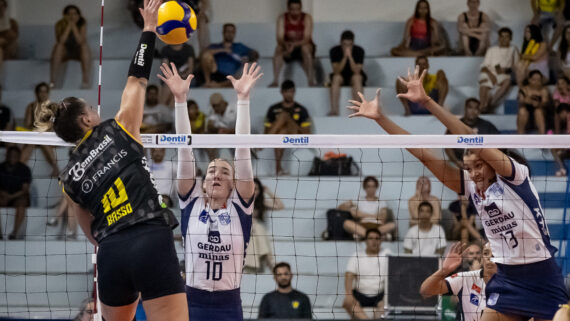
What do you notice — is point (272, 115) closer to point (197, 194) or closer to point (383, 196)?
point (383, 196)

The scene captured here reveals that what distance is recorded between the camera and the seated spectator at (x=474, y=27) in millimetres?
14180

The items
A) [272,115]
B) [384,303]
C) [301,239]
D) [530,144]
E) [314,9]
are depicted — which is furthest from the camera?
[314,9]

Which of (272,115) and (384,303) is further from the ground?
(272,115)

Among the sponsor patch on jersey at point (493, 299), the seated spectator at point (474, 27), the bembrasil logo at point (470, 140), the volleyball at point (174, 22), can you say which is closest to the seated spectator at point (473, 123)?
the seated spectator at point (474, 27)

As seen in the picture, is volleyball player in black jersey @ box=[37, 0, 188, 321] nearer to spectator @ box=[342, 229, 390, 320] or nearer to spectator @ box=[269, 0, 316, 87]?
spectator @ box=[342, 229, 390, 320]

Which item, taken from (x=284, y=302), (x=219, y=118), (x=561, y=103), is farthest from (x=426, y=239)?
(x=219, y=118)

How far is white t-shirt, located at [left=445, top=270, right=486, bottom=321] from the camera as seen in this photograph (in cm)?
754

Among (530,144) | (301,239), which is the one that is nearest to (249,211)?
(530,144)

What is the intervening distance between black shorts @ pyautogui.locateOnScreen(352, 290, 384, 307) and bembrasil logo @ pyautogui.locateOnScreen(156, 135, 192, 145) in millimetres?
4616

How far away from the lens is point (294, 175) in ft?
42.5

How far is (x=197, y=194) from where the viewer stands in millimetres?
6777

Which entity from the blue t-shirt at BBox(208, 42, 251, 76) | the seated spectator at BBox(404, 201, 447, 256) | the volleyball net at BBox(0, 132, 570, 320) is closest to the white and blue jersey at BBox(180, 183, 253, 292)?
the volleyball net at BBox(0, 132, 570, 320)

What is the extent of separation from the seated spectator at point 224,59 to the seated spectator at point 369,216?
3462mm

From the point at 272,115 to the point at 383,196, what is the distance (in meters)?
2.22
